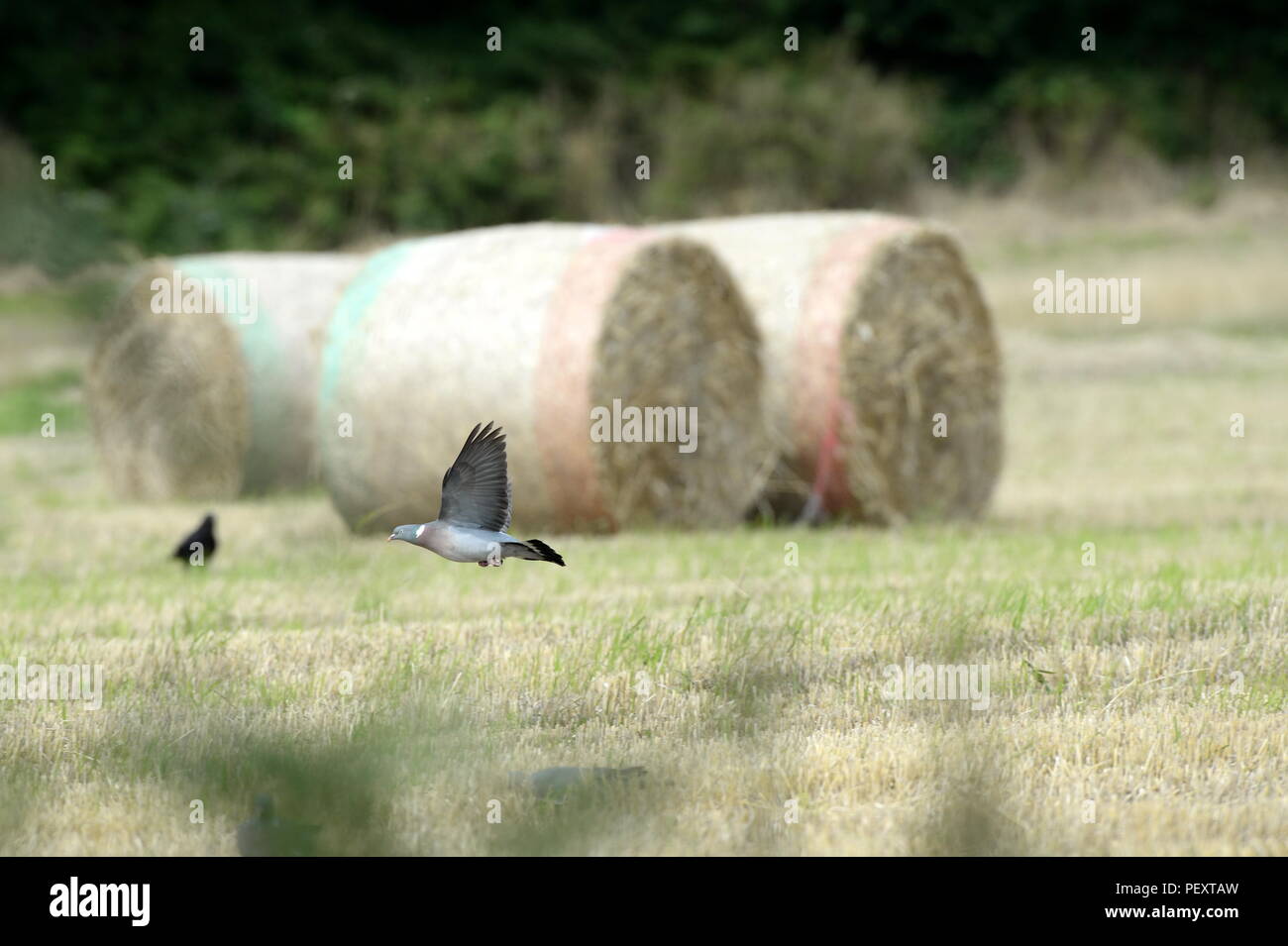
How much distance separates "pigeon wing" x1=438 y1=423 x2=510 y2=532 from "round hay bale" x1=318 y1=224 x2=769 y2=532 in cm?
466

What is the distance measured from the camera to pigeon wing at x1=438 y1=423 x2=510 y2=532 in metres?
4.94

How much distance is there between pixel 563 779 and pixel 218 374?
8.93 meters

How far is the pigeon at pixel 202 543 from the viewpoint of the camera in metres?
9.08

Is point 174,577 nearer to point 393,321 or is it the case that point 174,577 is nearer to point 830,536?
point 393,321

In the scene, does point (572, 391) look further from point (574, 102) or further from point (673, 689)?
point (574, 102)

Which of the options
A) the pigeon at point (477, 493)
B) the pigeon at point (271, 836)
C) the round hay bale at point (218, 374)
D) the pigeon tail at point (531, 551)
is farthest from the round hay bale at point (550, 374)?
the pigeon at point (271, 836)

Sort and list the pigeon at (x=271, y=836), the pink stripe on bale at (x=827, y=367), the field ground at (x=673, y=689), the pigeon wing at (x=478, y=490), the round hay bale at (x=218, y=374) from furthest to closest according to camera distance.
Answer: the round hay bale at (x=218, y=374) < the pink stripe on bale at (x=827, y=367) < the pigeon wing at (x=478, y=490) < the field ground at (x=673, y=689) < the pigeon at (x=271, y=836)

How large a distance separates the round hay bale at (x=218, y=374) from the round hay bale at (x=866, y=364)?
3.29m

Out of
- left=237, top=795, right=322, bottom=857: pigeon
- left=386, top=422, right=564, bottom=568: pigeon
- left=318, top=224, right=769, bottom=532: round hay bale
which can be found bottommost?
left=237, top=795, right=322, bottom=857: pigeon

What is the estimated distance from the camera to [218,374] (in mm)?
13070

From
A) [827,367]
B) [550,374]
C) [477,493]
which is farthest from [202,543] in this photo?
[477,493]

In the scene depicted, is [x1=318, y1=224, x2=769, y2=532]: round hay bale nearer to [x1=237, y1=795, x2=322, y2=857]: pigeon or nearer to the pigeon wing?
the pigeon wing

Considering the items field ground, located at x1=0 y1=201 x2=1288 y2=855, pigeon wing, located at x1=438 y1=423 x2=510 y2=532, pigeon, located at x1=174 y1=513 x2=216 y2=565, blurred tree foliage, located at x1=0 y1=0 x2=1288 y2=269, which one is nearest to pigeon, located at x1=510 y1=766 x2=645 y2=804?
field ground, located at x1=0 y1=201 x2=1288 y2=855

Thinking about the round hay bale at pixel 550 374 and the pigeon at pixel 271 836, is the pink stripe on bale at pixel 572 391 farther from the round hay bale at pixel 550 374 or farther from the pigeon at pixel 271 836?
the pigeon at pixel 271 836
